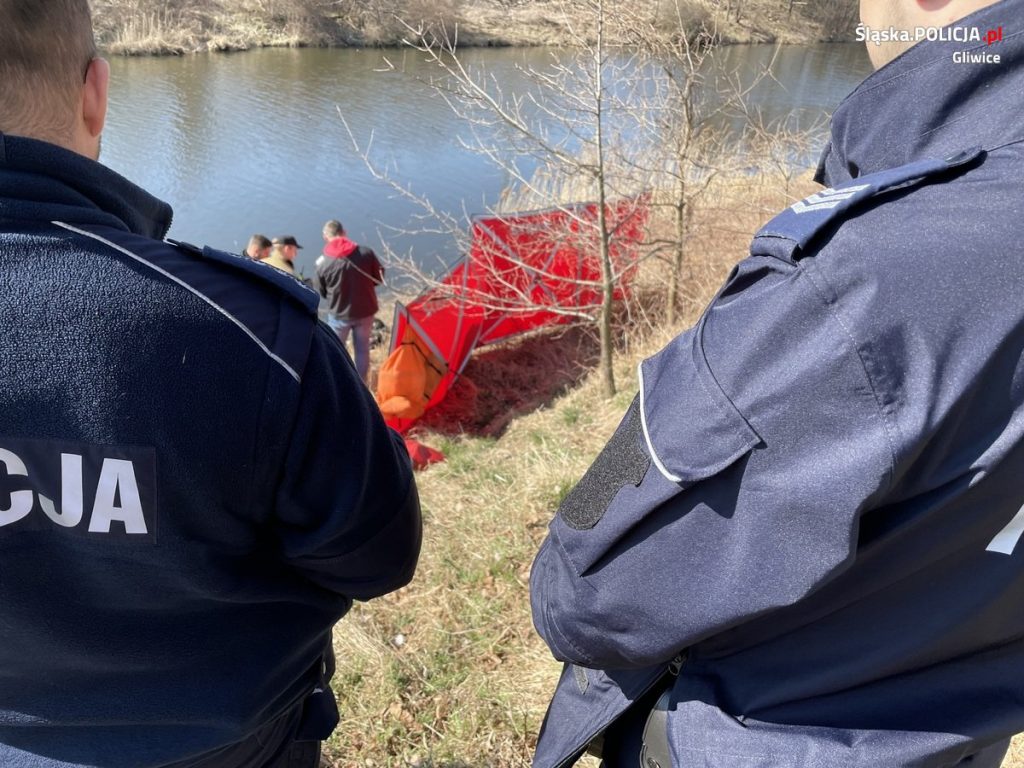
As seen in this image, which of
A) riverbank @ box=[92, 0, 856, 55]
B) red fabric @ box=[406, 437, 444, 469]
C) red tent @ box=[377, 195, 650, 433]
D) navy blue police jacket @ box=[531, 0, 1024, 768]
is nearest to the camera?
navy blue police jacket @ box=[531, 0, 1024, 768]

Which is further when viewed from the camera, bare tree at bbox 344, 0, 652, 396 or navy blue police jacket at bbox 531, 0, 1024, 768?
bare tree at bbox 344, 0, 652, 396

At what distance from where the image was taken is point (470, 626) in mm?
3279

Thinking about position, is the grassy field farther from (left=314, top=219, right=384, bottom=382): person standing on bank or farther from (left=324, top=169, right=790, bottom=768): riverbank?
(left=314, top=219, right=384, bottom=382): person standing on bank

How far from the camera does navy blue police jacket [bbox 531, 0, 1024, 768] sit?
29.1 inches

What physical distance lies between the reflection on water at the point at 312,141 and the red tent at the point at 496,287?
11.6 feet

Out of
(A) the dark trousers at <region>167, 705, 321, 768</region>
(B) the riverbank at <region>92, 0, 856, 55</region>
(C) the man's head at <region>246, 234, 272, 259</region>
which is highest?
(B) the riverbank at <region>92, 0, 856, 55</region>

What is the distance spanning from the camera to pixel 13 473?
95cm

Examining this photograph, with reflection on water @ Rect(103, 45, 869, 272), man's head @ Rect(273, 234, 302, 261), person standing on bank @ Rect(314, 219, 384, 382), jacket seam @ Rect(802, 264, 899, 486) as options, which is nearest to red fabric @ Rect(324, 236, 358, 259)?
person standing on bank @ Rect(314, 219, 384, 382)

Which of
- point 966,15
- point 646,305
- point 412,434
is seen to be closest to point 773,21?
point 646,305

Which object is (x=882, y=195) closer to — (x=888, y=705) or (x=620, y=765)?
(x=888, y=705)

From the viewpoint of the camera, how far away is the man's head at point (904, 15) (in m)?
0.83

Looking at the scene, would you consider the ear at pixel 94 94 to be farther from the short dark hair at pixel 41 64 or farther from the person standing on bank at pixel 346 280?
the person standing on bank at pixel 346 280

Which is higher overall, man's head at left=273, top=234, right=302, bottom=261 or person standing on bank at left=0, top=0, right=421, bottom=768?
person standing on bank at left=0, top=0, right=421, bottom=768

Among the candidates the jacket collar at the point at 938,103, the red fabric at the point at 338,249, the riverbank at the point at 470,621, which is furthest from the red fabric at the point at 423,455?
the jacket collar at the point at 938,103
